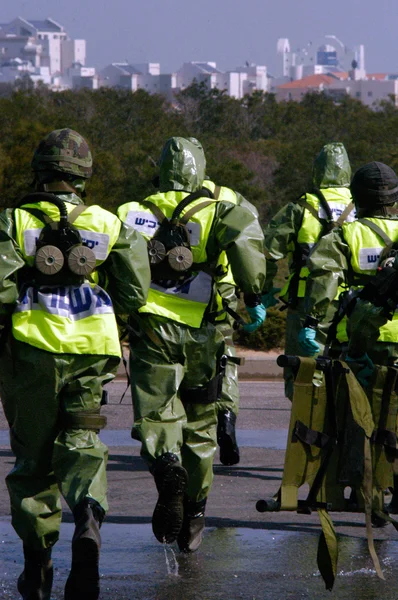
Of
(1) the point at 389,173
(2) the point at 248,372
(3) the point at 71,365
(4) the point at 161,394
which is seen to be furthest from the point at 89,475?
(2) the point at 248,372

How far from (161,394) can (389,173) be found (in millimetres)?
1471

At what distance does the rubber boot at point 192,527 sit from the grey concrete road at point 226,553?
0.22 ft

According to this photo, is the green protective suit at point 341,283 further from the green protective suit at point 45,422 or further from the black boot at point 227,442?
the black boot at point 227,442

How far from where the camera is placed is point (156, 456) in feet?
18.4

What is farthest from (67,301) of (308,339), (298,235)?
(298,235)

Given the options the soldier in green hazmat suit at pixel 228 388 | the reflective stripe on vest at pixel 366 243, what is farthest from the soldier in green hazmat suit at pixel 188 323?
the soldier in green hazmat suit at pixel 228 388

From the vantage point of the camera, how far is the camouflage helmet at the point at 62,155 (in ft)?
16.3

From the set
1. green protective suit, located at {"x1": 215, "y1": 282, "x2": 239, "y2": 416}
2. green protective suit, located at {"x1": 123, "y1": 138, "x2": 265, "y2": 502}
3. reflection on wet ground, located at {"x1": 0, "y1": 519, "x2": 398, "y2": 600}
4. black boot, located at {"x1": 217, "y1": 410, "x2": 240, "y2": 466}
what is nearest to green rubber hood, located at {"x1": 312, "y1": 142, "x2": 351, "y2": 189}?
green protective suit, located at {"x1": 215, "y1": 282, "x2": 239, "y2": 416}

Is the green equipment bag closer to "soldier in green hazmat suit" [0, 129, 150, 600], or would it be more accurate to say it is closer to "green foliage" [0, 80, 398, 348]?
"soldier in green hazmat suit" [0, 129, 150, 600]

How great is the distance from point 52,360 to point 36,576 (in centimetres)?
81

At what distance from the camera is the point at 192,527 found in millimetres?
5812

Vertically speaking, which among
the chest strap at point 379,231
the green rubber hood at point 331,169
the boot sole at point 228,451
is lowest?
the boot sole at point 228,451

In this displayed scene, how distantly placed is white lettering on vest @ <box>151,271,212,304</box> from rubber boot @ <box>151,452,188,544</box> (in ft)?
2.98

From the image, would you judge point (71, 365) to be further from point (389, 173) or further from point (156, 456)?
point (389, 173)
